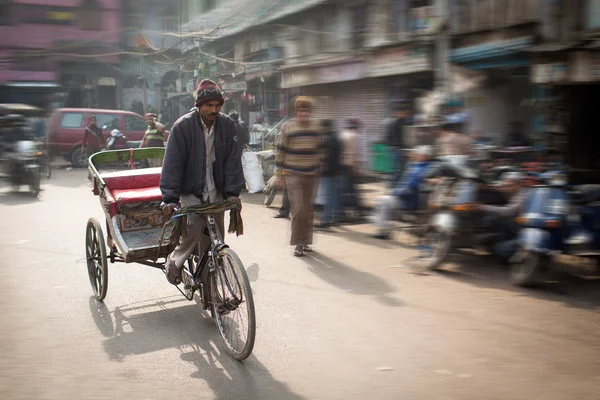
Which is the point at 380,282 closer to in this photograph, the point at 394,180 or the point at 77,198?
the point at 394,180

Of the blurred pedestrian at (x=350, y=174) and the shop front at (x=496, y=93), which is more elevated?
the shop front at (x=496, y=93)

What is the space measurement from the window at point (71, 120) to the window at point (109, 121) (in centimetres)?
55

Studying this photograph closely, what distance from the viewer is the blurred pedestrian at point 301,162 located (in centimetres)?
719

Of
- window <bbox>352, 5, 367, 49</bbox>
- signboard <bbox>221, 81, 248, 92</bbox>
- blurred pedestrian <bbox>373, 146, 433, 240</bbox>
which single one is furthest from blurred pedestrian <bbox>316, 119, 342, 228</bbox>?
signboard <bbox>221, 81, 248, 92</bbox>

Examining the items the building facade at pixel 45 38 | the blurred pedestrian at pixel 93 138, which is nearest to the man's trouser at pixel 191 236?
the building facade at pixel 45 38

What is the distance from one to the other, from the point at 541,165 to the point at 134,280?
164 inches

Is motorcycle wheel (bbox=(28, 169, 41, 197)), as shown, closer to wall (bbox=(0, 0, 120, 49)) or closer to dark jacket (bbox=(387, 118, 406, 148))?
wall (bbox=(0, 0, 120, 49))

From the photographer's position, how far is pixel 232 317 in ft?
14.2

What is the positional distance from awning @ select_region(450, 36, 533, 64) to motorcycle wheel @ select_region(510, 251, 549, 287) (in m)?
5.95

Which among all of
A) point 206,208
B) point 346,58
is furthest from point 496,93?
point 206,208

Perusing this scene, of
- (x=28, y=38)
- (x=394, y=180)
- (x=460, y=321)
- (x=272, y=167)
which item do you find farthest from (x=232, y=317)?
(x=28, y=38)

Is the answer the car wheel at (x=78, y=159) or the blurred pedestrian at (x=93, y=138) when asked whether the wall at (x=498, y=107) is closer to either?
the blurred pedestrian at (x=93, y=138)

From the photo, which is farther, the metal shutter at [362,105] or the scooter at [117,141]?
the scooter at [117,141]

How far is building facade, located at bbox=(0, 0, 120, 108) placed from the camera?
Result: 16.1 meters
